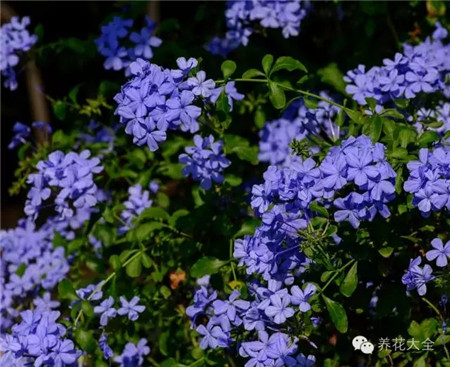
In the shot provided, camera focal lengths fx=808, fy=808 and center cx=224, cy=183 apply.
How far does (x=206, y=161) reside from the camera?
6.20 ft

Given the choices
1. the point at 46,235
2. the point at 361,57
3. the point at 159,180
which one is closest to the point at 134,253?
the point at 159,180

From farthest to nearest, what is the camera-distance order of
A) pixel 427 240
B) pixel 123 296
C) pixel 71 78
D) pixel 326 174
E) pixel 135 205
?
pixel 71 78
pixel 135 205
pixel 123 296
pixel 427 240
pixel 326 174

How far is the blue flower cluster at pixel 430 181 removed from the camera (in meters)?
1.47

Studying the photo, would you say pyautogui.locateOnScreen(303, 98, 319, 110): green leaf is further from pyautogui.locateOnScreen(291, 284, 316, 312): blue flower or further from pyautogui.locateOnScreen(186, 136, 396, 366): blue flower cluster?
pyautogui.locateOnScreen(291, 284, 316, 312): blue flower

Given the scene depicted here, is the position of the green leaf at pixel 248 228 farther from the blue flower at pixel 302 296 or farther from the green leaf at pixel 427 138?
the green leaf at pixel 427 138

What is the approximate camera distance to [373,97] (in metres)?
1.94

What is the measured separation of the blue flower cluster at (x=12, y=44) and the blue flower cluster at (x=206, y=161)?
30.8 inches

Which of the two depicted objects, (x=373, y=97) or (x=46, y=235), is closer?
(x=373, y=97)

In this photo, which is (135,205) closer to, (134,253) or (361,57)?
(134,253)

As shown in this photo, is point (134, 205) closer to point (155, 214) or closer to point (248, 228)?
point (155, 214)

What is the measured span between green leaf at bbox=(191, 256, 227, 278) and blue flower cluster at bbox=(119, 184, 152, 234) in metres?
0.30

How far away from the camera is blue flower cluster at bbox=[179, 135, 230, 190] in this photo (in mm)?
1880

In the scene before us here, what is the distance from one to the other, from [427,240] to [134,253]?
68 centimetres

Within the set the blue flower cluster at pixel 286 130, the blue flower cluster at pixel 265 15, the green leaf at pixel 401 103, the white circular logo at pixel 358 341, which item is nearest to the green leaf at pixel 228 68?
the blue flower cluster at pixel 286 130
